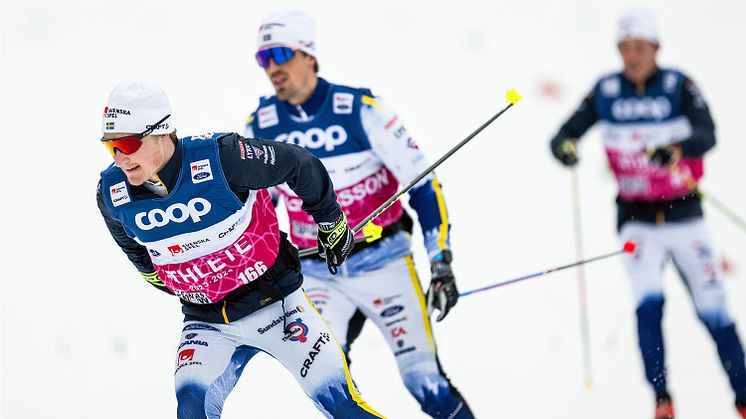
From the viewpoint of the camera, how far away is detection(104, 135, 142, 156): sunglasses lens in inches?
149

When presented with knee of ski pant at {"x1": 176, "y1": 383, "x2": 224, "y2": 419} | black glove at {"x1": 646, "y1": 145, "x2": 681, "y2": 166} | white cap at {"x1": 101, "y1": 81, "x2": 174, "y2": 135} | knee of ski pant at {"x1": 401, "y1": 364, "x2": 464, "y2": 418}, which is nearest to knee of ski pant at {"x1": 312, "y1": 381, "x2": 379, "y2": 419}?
knee of ski pant at {"x1": 176, "y1": 383, "x2": 224, "y2": 419}

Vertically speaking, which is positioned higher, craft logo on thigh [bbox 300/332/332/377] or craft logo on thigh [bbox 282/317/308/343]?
craft logo on thigh [bbox 282/317/308/343]

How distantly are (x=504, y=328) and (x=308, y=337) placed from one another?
3.47 metres

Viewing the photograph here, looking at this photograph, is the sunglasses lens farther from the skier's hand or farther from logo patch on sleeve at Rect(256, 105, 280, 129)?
the skier's hand

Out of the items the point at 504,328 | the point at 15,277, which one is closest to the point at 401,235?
the point at 504,328

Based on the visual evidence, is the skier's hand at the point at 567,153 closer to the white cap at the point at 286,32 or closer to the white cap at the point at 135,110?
the white cap at the point at 286,32

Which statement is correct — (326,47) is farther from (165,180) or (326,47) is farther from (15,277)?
(165,180)

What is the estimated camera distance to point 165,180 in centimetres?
390

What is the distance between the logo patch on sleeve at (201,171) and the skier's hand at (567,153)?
3.24 meters

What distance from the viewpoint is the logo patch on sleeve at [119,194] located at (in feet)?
12.9

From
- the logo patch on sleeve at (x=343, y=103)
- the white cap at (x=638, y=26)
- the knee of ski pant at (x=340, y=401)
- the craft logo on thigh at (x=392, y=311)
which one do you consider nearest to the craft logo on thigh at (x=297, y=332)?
the knee of ski pant at (x=340, y=401)

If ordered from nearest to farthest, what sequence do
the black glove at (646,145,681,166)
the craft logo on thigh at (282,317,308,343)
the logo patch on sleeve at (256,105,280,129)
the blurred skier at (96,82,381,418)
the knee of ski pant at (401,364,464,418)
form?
the blurred skier at (96,82,381,418)
the craft logo on thigh at (282,317,308,343)
the knee of ski pant at (401,364,464,418)
the logo patch on sleeve at (256,105,280,129)
the black glove at (646,145,681,166)

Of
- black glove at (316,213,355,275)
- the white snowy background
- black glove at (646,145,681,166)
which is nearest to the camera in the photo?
black glove at (316,213,355,275)

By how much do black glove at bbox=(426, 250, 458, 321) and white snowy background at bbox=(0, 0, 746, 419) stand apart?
143cm
